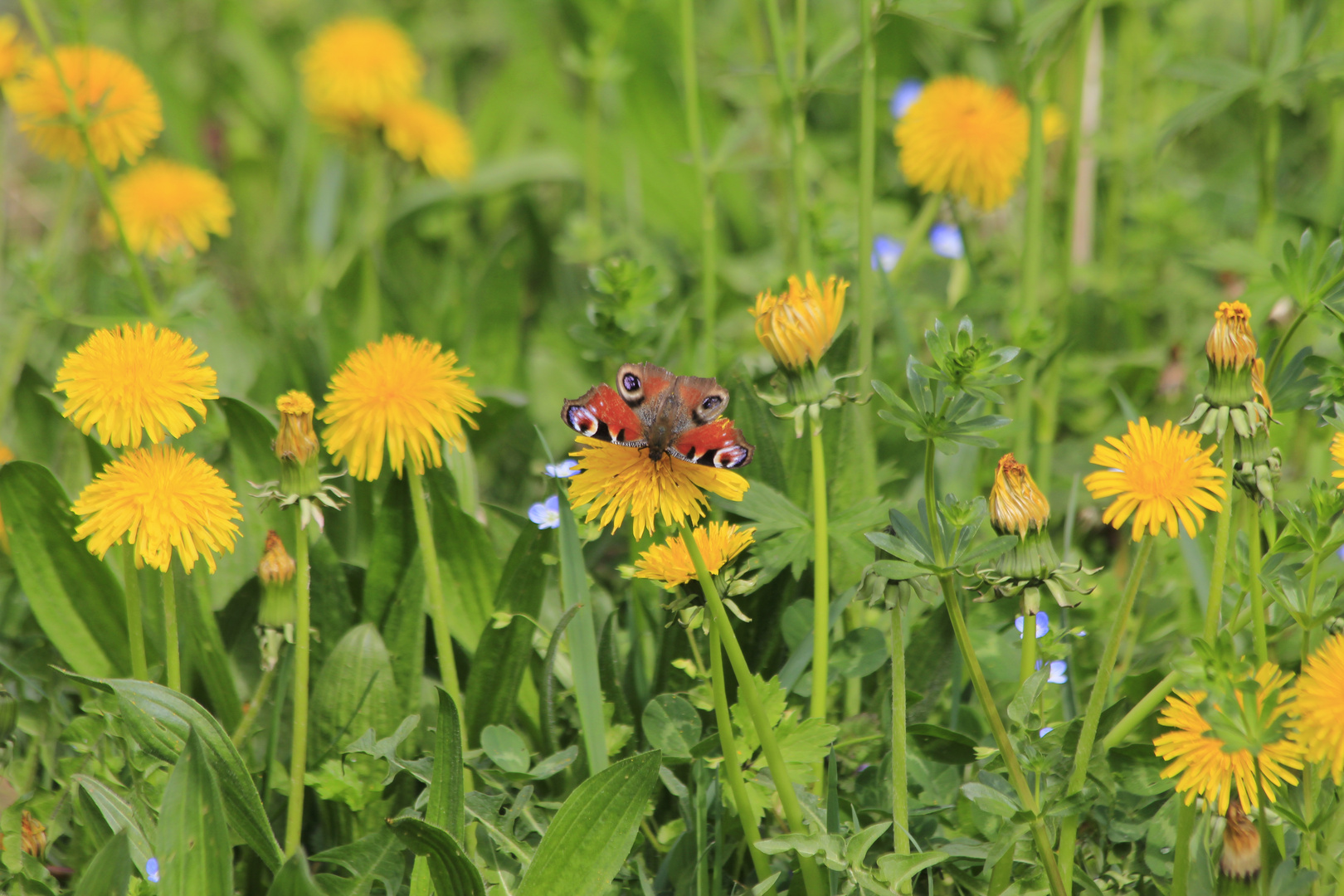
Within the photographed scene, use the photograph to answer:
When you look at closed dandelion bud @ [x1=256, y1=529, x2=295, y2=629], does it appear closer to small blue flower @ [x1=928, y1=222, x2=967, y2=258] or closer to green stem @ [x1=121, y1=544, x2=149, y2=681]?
green stem @ [x1=121, y1=544, x2=149, y2=681]

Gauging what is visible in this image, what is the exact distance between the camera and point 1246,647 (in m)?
1.67

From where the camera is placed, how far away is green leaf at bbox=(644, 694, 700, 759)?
1.50 metres

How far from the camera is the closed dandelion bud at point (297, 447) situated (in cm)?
129

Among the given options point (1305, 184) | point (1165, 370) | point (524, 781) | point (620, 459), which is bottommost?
point (524, 781)

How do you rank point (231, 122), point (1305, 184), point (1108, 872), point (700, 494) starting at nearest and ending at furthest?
point (700, 494), point (1108, 872), point (1305, 184), point (231, 122)

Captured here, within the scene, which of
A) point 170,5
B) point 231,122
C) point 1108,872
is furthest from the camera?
point 170,5

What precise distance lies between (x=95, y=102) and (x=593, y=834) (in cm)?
172

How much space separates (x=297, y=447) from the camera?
1291 millimetres

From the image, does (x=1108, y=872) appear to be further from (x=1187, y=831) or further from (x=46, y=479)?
(x=46, y=479)

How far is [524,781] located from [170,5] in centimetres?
426

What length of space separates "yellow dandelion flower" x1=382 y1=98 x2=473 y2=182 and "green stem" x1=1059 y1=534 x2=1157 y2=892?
7.43 feet

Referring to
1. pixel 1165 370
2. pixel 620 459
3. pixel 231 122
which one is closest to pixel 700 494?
pixel 620 459

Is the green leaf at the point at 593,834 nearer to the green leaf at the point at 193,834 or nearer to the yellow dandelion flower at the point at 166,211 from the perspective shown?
the green leaf at the point at 193,834

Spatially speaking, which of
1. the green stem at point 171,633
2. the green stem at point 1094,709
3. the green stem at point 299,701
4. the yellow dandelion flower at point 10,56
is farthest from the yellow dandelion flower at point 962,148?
the yellow dandelion flower at point 10,56
